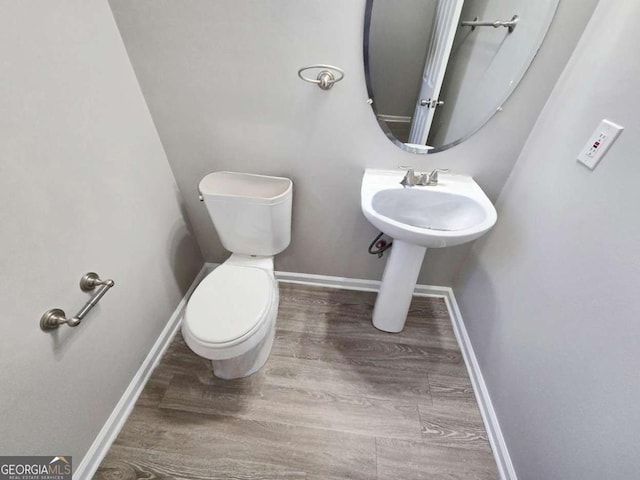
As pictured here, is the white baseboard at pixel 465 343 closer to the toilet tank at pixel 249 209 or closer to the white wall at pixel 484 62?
the toilet tank at pixel 249 209

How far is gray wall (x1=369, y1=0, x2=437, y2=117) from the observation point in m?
0.94

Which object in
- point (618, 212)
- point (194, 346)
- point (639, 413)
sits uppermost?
point (618, 212)

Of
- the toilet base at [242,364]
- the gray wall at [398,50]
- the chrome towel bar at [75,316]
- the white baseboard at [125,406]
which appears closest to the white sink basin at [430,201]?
the gray wall at [398,50]

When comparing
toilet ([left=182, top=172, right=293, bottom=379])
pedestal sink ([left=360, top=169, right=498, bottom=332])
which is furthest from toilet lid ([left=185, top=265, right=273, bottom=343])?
pedestal sink ([left=360, top=169, right=498, bottom=332])

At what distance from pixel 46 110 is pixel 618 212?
158cm

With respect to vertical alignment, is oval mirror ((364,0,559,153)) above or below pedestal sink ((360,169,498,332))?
above

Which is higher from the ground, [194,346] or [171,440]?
[194,346]

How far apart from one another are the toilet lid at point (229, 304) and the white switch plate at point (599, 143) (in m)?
1.17

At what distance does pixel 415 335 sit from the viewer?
149 cm

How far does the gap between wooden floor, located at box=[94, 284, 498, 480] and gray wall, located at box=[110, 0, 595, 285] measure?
0.63 metres

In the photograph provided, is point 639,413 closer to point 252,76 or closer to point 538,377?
point 538,377

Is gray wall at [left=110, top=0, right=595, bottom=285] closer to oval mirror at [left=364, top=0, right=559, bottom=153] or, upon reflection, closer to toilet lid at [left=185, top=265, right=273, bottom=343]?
oval mirror at [left=364, top=0, right=559, bottom=153]

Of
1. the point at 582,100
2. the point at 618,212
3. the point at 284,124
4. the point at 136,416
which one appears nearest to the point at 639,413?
the point at 618,212

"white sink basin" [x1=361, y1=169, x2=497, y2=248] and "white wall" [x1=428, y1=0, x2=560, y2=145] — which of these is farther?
"white sink basin" [x1=361, y1=169, x2=497, y2=248]
